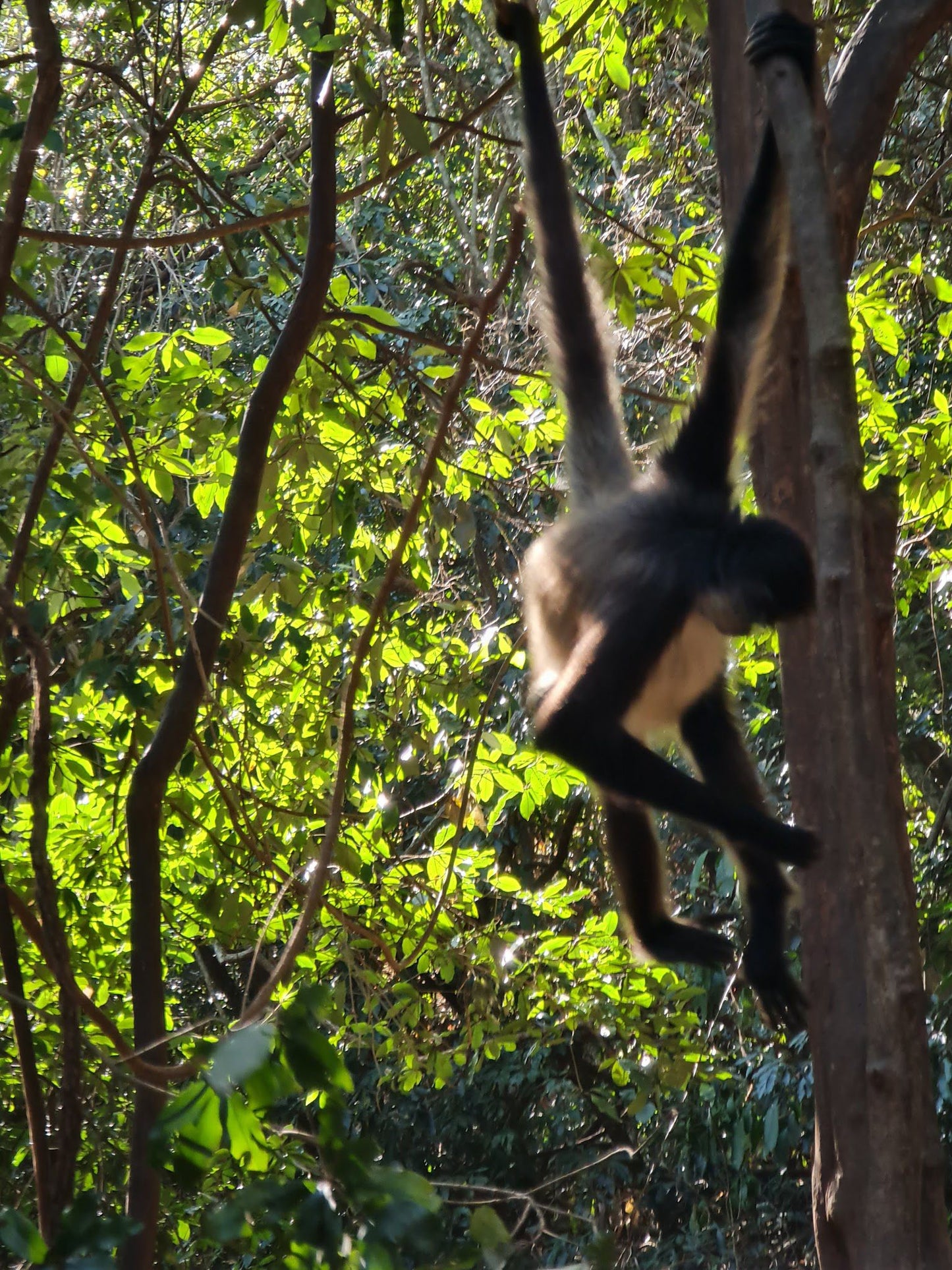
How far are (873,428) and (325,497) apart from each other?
6.52 ft

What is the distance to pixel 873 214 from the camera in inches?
218

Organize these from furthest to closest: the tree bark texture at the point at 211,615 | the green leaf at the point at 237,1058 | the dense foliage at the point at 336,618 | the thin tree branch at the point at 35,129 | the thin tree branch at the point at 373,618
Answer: the tree bark texture at the point at 211,615 → the dense foliage at the point at 336,618 → the thin tree branch at the point at 35,129 → the thin tree branch at the point at 373,618 → the green leaf at the point at 237,1058

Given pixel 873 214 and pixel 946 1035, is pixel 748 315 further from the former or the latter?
pixel 946 1035

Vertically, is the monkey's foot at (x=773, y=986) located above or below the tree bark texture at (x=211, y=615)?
below

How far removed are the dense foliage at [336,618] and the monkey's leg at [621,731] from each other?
0.21m

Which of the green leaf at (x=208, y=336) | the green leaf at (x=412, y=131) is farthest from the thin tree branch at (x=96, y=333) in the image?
the green leaf at (x=208, y=336)

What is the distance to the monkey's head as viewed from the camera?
2857 mm

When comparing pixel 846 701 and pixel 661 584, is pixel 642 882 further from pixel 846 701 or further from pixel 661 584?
pixel 846 701

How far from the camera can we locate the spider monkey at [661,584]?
3010 mm

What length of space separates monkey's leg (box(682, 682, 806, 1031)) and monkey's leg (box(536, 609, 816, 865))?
0.59ft

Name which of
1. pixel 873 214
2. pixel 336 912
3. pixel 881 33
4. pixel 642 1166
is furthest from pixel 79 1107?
pixel 642 1166

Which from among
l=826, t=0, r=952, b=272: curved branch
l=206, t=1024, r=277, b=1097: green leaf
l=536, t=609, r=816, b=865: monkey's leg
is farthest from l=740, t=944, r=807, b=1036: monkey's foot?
l=206, t=1024, r=277, b=1097: green leaf

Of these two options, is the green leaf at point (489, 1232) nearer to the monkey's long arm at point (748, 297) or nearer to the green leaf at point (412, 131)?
the green leaf at point (412, 131)

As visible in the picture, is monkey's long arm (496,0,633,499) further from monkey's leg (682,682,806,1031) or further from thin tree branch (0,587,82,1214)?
thin tree branch (0,587,82,1214)
